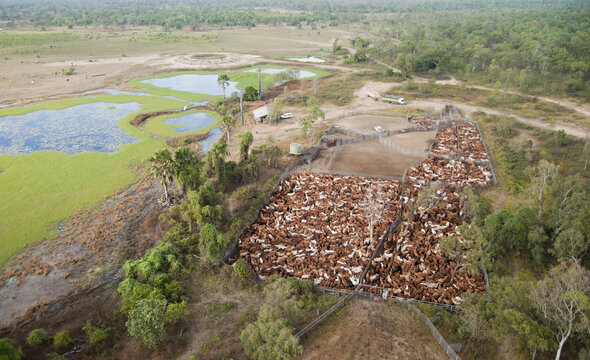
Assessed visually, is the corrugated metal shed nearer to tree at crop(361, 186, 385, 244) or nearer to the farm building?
the farm building

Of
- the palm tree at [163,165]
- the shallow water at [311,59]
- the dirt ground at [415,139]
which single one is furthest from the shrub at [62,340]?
the shallow water at [311,59]

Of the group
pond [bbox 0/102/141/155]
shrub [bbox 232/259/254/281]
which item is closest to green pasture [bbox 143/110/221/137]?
pond [bbox 0/102/141/155]

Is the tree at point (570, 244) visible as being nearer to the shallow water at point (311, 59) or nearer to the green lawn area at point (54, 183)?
the green lawn area at point (54, 183)

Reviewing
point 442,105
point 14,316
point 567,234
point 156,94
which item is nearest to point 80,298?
point 14,316

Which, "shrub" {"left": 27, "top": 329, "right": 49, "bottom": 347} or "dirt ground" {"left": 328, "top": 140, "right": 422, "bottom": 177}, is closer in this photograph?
"shrub" {"left": 27, "top": 329, "right": 49, "bottom": 347}

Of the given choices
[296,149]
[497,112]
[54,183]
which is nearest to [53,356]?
[54,183]

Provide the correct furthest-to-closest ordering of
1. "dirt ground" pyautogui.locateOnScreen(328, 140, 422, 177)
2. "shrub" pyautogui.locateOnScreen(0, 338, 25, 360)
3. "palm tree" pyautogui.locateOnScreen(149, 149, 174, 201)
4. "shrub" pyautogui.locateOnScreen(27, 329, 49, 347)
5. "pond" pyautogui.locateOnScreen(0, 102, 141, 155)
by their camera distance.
Result: "pond" pyautogui.locateOnScreen(0, 102, 141, 155)
"dirt ground" pyautogui.locateOnScreen(328, 140, 422, 177)
"palm tree" pyautogui.locateOnScreen(149, 149, 174, 201)
"shrub" pyautogui.locateOnScreen(27, 329, 49, 347)
"shrub" pyautogui.locateOnScreen(0, 338, 25, 360)

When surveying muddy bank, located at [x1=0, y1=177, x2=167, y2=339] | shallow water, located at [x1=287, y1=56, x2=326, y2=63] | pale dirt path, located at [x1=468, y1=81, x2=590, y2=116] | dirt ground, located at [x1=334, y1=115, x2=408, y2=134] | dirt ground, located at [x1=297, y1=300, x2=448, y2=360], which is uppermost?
shallow water, located at [x1=287, y1=56, x2=326, y2=63]

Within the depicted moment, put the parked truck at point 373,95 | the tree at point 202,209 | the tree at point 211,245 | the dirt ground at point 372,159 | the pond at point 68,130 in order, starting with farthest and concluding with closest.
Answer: the parked truck at point 373,95, the pond at point 68,130, the dirt ground at point 372,159, the tree at point 202,209, the tree at point 211,245
